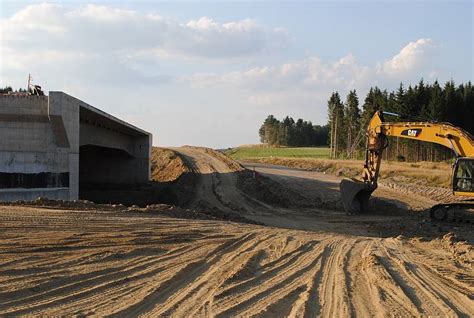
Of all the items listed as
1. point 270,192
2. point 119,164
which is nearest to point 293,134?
point 119,164

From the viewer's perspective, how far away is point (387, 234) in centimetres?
2056

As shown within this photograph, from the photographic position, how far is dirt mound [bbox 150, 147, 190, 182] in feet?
144

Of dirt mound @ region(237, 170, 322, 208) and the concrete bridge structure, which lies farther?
dirt mound @ region(237, 170, 322, 208)

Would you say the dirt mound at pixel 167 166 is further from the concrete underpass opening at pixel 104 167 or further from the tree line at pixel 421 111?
the tree line at pixel 421 111

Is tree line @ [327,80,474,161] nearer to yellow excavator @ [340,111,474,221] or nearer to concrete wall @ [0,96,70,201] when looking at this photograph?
yellow excavator @ [340,111,474,221]

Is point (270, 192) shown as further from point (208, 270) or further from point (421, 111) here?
point (421, 111)

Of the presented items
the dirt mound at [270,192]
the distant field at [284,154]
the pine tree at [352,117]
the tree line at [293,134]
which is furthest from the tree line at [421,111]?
the tree line at [293,134]

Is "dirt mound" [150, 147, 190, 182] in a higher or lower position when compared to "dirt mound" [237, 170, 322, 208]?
higher

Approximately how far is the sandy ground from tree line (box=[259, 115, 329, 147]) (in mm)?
118168

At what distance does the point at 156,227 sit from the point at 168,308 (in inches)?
291

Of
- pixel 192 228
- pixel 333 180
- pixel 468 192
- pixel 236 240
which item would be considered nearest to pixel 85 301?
pixel 236 240

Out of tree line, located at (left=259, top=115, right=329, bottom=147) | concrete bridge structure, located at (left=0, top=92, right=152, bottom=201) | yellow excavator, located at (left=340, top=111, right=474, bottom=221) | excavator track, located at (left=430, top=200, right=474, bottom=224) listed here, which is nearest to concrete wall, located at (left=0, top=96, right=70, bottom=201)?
Answer: concrete bridge structure, located at (left=0, top=92, right=152, bottom=201)

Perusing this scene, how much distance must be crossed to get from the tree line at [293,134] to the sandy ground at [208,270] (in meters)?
118

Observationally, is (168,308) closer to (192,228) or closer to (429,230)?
(192,228)
